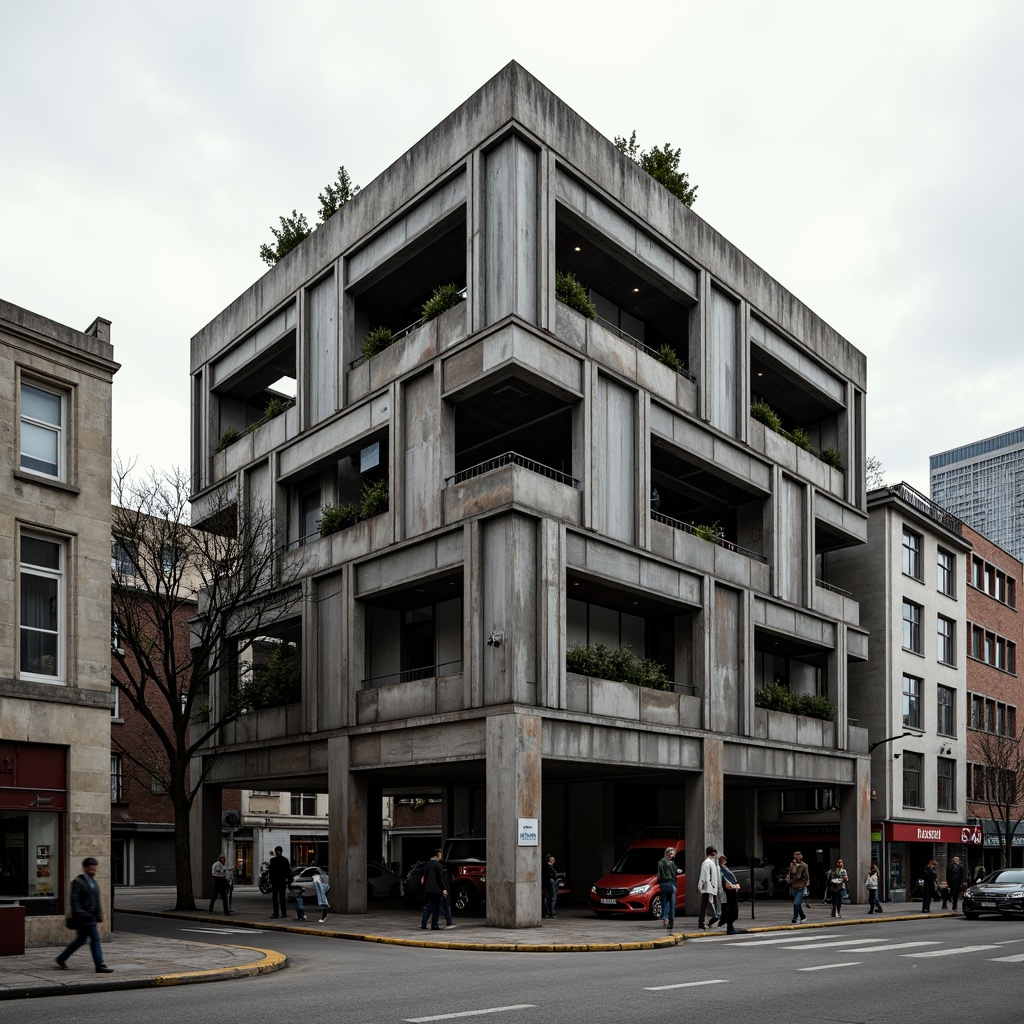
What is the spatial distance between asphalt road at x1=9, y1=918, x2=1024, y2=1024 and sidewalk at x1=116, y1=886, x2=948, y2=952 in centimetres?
105

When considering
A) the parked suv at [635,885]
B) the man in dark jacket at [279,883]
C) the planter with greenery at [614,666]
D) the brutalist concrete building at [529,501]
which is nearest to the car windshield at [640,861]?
the parked suv at [635,885]

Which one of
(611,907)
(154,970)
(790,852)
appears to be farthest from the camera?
(790,852)

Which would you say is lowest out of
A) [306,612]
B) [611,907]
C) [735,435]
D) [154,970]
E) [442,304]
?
[611,907]

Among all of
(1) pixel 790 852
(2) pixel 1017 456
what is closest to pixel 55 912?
(1) pixel 790 852

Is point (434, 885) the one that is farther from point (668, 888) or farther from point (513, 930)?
point (668, 888)

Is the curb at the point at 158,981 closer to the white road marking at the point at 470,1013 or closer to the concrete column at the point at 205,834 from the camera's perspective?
the white road marking at the point at 470,1013

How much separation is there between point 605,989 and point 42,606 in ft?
43.5

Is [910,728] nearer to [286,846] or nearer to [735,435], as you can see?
[735,435]

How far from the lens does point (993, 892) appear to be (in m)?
30.9

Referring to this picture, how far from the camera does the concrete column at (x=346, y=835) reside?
3111cm

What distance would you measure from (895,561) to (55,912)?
3613cm

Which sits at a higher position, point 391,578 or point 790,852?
point 391,578

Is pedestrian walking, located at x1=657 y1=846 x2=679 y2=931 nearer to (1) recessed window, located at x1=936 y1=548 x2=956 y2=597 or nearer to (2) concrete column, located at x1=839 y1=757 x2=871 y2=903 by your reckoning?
(2) concrete column, located at x1=839 y1=757 x2=871 y2=903

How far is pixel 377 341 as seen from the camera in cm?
3366
